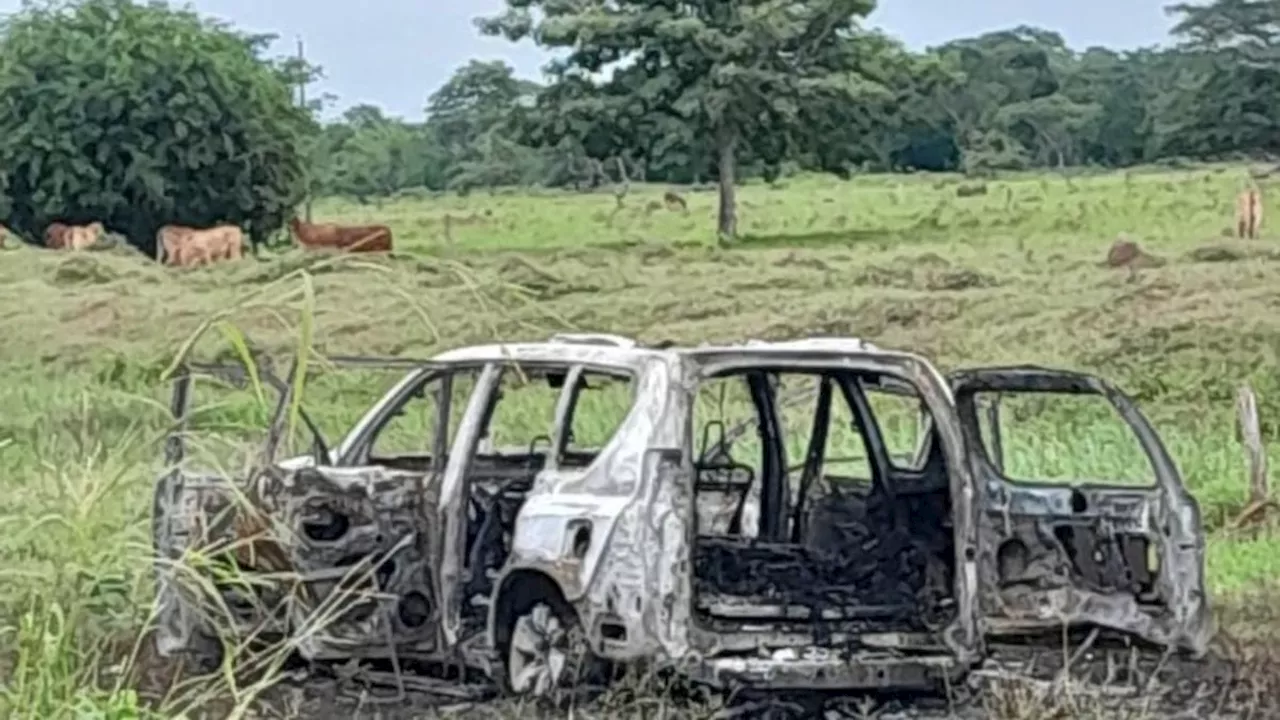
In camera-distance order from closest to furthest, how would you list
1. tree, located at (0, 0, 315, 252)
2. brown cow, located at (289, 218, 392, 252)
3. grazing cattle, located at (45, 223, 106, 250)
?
brown cow, located at (289, 218, 392, 252), grazing cattle, located at (45, 223, 106, 250), tree, located at (0, 0, 315, 252)

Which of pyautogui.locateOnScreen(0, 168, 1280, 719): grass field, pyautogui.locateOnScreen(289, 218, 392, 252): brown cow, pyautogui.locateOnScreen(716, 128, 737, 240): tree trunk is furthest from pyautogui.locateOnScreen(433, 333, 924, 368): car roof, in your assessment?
pyautogui.locateOnScreen(716, 128, 737, 240): tree trunk

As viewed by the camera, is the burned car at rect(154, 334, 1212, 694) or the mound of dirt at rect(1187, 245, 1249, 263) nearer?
the burned car at rect(154, 334, 1212, 694)

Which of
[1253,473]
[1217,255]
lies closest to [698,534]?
[1253,473]

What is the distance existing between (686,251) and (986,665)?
17493mm

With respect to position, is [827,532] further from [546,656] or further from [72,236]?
[72,236]

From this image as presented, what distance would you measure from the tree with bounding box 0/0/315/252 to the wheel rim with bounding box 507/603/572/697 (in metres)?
20.7

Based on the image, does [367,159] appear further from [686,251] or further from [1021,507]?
[1021,507]

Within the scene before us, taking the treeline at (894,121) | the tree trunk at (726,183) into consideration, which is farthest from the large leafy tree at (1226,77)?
the tree trunk at (726,183)

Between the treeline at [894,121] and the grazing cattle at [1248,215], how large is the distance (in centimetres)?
468

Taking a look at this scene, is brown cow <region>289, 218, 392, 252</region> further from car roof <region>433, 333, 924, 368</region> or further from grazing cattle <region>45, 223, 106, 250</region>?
car roof <region>433, 333, 924, 368</region>

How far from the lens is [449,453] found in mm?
7145

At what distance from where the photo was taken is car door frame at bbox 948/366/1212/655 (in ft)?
24.2

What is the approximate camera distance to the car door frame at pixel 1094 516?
7.38 metres

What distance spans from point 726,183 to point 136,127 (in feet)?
19.8
